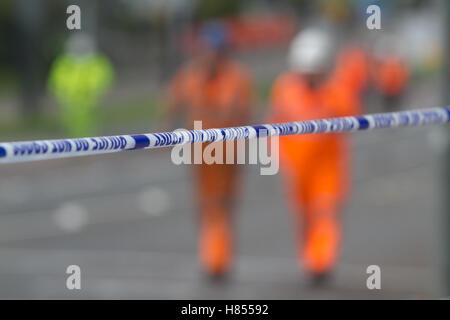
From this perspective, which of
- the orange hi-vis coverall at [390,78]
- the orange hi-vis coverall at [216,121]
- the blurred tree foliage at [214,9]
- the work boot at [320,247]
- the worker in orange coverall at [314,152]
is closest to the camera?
the work boot at [320,247]

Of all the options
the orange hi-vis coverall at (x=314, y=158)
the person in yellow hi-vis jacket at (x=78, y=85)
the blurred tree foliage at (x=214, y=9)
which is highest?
the blurred tree foliage at (x=214, y=9)

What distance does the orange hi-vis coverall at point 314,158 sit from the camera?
983cm

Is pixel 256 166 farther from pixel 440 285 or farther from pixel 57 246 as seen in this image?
pixel 440 285

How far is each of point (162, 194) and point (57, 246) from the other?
459 cm

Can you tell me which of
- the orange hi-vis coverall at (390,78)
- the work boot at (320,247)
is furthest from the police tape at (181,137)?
the orange hi-vis coverall at (390,78)

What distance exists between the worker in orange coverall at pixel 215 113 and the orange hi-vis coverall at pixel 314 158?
1.20ft

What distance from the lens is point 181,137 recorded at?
4285mm

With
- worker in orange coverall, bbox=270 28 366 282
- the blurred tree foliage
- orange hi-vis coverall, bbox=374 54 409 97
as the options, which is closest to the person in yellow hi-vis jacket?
orange hi-vis coverall, bbox=374 54 409 97

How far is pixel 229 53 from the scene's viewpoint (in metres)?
10.4

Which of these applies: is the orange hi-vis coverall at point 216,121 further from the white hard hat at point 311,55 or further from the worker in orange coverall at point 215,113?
the white hard hat at point 311,55

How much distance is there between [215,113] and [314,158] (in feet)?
2.81

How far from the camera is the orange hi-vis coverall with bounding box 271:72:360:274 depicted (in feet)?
32.2

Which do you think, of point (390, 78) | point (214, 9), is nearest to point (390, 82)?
point (390, 78)

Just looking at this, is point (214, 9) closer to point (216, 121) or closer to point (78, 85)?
point (78, 85)
